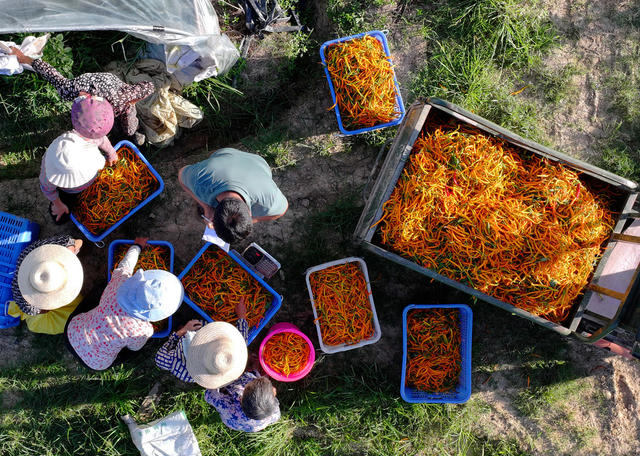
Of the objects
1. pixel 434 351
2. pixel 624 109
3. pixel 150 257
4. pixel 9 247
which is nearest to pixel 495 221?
pixel 434 351

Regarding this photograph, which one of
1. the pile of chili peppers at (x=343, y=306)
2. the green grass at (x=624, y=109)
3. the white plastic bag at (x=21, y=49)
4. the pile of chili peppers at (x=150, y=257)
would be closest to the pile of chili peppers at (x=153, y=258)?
the pile of chili peppers at (x=150, y=257)

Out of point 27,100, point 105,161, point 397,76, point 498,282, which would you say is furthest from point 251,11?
point 498,282

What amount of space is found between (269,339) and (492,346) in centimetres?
231

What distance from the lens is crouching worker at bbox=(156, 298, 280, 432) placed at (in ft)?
10.8

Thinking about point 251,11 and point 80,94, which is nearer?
point 80,94

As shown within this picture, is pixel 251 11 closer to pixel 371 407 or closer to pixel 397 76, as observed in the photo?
pixel 397 76

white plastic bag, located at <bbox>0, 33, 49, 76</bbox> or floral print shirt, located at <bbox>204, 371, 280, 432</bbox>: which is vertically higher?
white plastic bag, located at <bbox>0, 33, 49, 76</bbox>

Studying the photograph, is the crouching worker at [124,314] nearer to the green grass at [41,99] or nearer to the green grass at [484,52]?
the green grass at [41,99]

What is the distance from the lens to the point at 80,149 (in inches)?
138

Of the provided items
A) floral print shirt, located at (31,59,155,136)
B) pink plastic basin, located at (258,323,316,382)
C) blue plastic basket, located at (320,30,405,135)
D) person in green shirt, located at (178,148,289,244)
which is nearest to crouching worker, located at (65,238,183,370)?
person in green shirt, located at (178,148,289,244)

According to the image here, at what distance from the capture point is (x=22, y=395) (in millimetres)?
4461

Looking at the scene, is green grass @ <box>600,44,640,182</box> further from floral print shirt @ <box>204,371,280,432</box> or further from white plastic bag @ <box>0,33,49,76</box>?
white plastic bag @ <box>0,33,49,76</box>

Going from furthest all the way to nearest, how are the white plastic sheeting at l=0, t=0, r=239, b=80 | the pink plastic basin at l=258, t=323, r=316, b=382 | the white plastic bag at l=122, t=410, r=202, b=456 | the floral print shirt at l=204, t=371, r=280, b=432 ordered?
the white plastic bag at l=122, t=410, r=202, b=456, the pink plastic basin at l=258, t=323, r=316, b=382, the floral print shirt at l=204, t=371, r=280, b=432, the white plastic sheeting at l=0, t=0, r=239, b=80

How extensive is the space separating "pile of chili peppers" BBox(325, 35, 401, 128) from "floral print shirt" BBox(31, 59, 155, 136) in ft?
5.62
